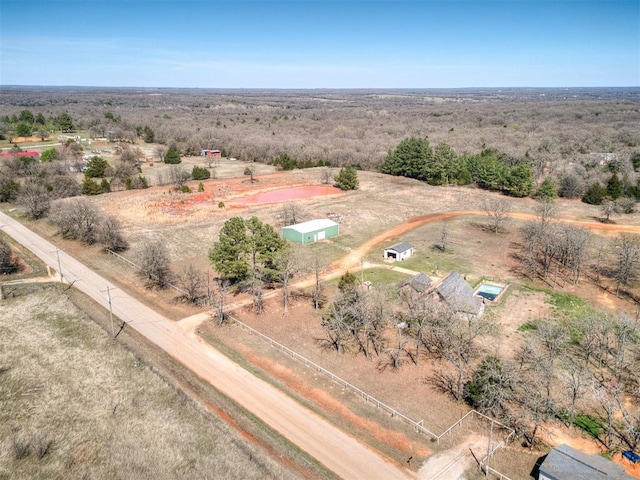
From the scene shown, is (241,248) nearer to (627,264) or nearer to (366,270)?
(366,270)

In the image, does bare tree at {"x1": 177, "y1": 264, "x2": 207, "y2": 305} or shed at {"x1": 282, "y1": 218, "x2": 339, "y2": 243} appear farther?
shed at {"x1": 282, "y1": 218, "x2": 339, "y2": 243}

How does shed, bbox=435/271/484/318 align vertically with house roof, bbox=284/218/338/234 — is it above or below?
above

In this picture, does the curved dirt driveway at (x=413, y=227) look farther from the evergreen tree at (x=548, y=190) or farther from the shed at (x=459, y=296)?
the shed at (x=459, y=296)

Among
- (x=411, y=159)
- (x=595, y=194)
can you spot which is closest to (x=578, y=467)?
(x=595, y=194)

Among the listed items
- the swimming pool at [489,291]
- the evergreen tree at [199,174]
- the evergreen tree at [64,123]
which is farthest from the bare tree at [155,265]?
the evergreen tree at [64,123]

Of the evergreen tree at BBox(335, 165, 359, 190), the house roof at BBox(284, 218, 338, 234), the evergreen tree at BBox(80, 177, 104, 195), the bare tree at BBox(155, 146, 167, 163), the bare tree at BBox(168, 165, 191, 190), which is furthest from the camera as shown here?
the bare tree at BBox(155, 146, 167, 163)

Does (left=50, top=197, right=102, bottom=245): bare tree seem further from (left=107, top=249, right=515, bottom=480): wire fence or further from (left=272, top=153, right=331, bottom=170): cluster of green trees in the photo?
(left=272, top=153, right=331, bottom=170): cluster of green trees

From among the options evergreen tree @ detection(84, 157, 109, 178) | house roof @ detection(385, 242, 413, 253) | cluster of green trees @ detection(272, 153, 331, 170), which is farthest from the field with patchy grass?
evergreen tree @ detection(84, 157, 109, 178)
